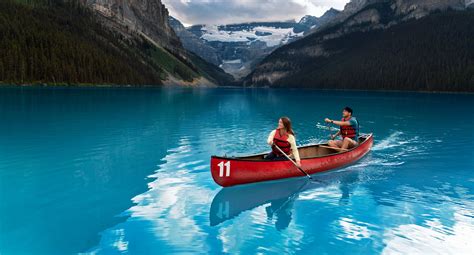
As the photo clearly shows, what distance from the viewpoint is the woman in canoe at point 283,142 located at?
17.2 m

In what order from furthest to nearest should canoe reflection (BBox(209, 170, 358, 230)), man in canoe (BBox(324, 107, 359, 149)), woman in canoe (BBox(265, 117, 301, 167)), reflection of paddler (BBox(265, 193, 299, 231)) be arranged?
man in canoe (BBox(324, 107, 359, 149)), woman in canoe (BBox(265, 117, 301, 167)), canoe reflection (BBox(209, 170, 358, 230)), reflection of paddler (BBox(265, 193, 299, 231))

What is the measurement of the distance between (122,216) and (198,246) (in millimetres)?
3608

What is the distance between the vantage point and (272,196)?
631 inches

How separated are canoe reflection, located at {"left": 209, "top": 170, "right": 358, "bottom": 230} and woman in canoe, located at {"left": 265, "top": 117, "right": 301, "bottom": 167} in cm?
131

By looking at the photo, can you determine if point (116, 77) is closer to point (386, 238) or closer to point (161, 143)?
point (161, 143)

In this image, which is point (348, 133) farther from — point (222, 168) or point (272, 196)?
point (222, 168)

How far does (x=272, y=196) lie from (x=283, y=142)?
2.84m

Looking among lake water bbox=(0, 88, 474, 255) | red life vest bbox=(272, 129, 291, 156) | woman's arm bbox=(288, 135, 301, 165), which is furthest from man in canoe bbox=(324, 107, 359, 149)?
red life vest bbox=(272, 129, 291, 156)

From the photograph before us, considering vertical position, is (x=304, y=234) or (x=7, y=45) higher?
(x=7, y=45)

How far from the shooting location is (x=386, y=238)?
1184 centimetres

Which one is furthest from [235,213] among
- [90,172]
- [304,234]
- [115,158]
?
[115,158]

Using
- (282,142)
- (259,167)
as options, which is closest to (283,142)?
(282,142)

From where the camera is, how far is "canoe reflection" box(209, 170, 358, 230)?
13.8 m

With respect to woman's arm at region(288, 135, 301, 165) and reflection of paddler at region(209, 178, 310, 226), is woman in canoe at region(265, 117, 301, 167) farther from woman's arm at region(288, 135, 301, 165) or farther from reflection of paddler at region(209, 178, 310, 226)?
reflection of paddler at region(209, 178, 310, 226)
